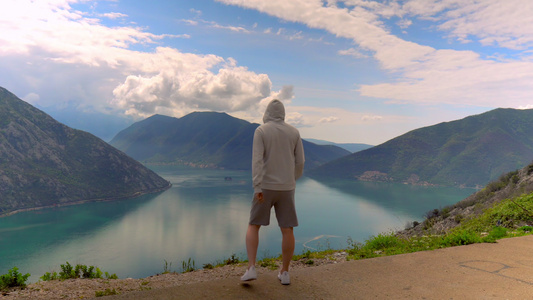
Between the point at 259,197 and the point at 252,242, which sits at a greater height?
the point at 259,197

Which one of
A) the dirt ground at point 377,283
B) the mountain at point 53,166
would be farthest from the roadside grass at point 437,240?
the mountain at point 53,166

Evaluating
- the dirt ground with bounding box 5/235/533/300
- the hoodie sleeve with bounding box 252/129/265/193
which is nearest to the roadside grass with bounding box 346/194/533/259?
the dirt ground with bounding box 5/235/533/300

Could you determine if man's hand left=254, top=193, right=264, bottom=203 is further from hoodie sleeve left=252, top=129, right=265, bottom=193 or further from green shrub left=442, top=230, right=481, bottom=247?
green shrub left=442, top=230, right=481, bottom=247

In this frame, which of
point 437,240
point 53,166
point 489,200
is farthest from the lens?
point 53,166

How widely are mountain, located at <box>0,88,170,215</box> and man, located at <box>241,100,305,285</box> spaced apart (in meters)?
123

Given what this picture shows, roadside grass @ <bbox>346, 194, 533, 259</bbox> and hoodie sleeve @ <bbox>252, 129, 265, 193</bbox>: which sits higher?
hoodie sleeve @ <bbox>252, 129, 265, 193</bbox>

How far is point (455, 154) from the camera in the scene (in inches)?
6590

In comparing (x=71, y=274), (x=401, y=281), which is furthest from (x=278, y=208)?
(x=71, y=274)

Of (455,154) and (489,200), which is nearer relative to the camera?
(489,200)

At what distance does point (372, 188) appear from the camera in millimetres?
150875

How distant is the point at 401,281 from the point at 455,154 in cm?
19384

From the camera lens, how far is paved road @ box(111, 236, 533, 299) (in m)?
3.33

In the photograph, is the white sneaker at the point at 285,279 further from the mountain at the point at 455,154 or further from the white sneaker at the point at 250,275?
the mountain at the point at 455,154

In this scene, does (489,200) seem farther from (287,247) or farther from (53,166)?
(53,166)
